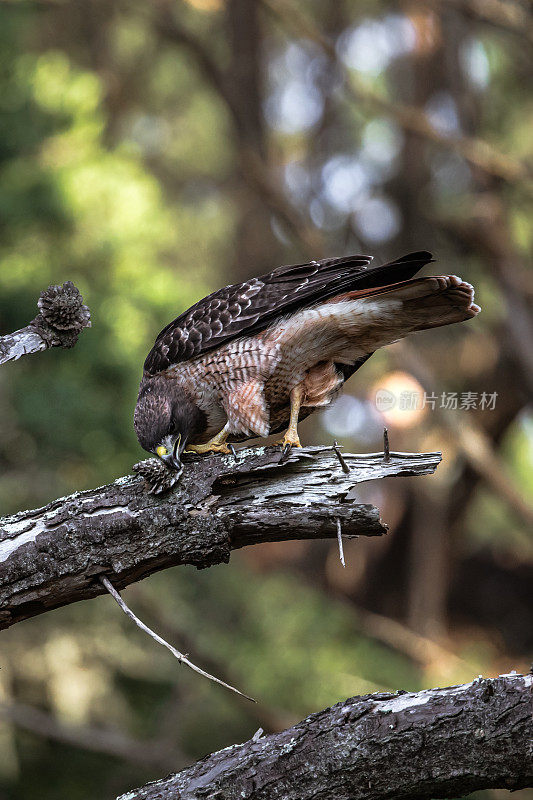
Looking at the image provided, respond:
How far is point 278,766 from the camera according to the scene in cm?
276

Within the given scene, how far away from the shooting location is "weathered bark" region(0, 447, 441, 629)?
3193 millimetres

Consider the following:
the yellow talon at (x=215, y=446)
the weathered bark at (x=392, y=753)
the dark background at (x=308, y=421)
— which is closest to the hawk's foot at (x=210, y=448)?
the yellow talon at (x=215, y=446)

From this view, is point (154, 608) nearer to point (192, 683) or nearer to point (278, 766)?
point (192, 683)

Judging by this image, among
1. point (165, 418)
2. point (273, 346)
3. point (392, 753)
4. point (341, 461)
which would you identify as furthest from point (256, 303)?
point (392, 753)

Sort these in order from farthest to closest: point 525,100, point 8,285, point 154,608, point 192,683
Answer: point 525,100 → point 192,683 → point 154,608 → point 8,285

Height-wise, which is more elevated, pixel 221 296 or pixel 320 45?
pixel 320 45

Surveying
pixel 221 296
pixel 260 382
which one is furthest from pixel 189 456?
pixel 221 296

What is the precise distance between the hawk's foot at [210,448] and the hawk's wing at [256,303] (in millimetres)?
438

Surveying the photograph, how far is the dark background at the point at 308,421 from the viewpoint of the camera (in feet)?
24.0

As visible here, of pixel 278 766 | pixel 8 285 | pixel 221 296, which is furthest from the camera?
pixel 8 285

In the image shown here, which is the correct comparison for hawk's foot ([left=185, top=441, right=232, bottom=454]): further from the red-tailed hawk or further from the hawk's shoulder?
the hawk's shoulder

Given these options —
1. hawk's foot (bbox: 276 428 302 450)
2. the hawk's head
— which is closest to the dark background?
the hawk's head

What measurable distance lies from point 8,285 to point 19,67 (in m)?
2.47

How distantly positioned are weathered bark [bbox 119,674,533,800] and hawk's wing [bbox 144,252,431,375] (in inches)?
77.8
